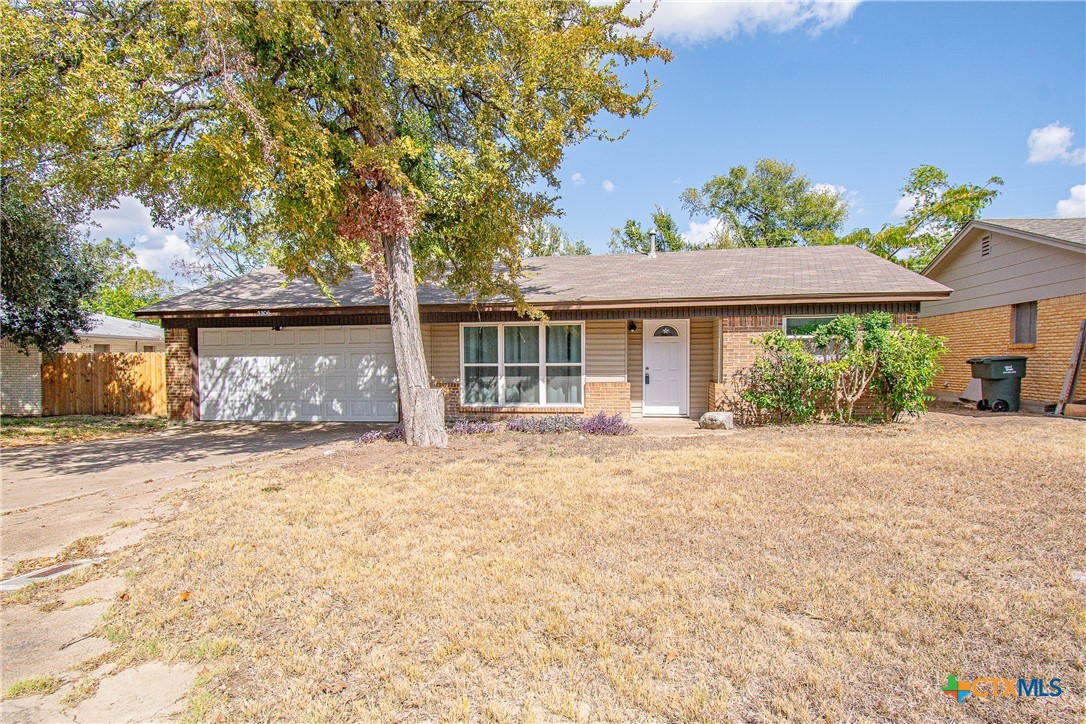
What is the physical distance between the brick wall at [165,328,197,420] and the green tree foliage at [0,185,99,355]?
10.7ft

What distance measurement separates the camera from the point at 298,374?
12.3 meters

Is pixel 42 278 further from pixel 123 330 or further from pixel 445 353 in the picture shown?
pixel 445 353

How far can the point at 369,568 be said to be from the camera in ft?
12.1

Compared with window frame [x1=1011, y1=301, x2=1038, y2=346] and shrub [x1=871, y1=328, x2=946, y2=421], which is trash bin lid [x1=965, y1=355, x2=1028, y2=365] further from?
shrub [x1=871, y1=328, x2=946, y2=421]

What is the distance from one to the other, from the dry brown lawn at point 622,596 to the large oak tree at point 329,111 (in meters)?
3.84

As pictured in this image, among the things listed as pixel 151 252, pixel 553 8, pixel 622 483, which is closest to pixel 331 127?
pixel 553 8

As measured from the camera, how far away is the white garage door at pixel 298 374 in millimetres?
11992

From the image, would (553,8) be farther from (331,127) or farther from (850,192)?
(850,192)

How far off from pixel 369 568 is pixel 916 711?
3.12m

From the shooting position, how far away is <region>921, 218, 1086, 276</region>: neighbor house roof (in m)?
10.7

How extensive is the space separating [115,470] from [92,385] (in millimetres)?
9474

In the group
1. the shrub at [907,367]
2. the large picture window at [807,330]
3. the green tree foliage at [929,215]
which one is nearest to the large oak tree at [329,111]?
the large picture window at [807,330]

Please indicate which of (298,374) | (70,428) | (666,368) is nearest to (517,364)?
(666,368)

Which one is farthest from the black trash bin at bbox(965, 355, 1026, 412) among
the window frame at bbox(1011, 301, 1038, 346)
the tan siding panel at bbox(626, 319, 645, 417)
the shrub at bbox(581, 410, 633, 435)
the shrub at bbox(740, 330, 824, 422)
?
the shrub at bbox(581, 410, 633, 435)
